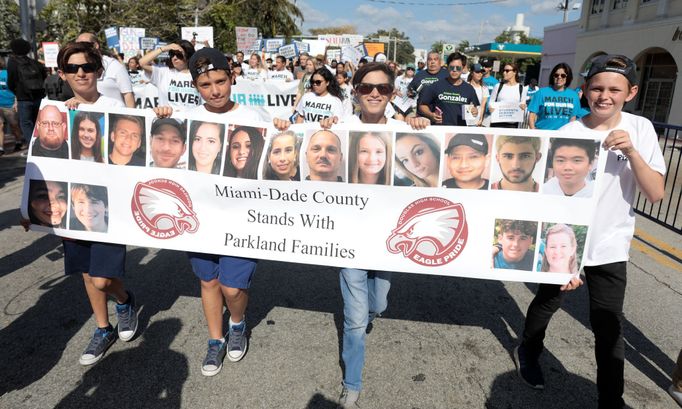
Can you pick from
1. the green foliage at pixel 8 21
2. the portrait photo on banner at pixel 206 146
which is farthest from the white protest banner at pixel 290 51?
the portrait photo on banner at pixel 206 146

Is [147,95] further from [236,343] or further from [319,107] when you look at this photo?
[236,343]

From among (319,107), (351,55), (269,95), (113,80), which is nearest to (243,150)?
(113,80)

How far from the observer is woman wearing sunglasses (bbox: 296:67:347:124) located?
20.5 feet

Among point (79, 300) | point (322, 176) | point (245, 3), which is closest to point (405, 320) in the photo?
point (322, 176)

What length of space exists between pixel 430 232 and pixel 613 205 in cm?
96

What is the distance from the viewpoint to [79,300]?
381 cm

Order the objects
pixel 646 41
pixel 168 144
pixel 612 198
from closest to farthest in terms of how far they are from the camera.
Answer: pixel 612 198, pixel 168 144, pixel 646 41

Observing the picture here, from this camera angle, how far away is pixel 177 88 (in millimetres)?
6215

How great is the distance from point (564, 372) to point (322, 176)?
2.00 m

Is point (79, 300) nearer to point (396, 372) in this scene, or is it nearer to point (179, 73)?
point (396, 372)

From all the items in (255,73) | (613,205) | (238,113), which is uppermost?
(255,73)

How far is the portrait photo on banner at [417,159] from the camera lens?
2.69m

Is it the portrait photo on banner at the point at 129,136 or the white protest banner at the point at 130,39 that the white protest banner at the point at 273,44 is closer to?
the white protest banner at the point at 130,39

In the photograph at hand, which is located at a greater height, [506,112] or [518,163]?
[506,112]
